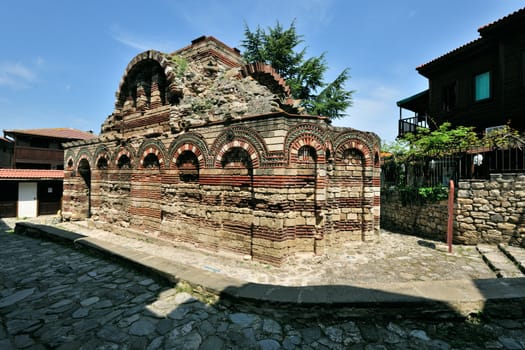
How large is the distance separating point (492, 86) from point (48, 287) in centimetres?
1794

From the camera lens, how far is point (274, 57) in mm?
16719

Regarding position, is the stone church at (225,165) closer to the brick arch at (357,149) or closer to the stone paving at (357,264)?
the brick arch at (357,149)

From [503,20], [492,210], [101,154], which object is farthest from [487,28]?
[101,154]

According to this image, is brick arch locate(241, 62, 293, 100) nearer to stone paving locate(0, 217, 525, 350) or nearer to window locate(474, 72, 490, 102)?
stone paving locate(0, 217, 525, 350)

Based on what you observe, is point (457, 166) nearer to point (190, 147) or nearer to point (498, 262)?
point (498, 262)

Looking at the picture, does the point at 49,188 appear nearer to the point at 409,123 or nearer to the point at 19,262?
the point at 19,262

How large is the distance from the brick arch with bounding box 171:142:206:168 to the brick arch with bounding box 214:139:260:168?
54cm

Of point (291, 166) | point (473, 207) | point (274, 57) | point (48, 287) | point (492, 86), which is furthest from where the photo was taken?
point (274, 57)

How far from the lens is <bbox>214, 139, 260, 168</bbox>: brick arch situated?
5672 millimetres

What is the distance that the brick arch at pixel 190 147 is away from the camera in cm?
656

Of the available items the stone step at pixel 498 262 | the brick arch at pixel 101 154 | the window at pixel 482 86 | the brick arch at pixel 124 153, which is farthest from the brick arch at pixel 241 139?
the window at pixel 482 86

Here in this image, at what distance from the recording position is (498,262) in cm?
546

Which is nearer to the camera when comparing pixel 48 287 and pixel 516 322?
pixel 516 322

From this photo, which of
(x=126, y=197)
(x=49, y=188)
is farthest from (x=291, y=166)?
(x=49, y=188)
